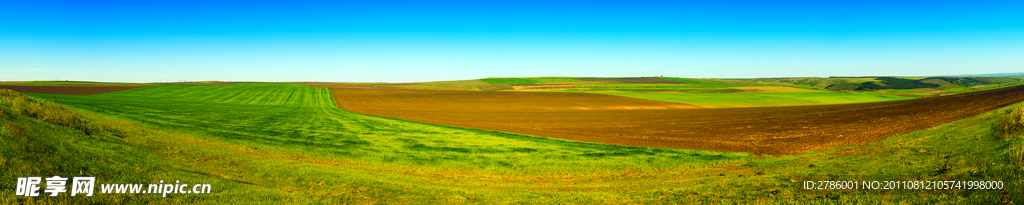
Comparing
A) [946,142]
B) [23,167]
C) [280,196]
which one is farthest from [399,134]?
[946,142]

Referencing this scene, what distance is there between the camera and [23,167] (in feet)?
25.0

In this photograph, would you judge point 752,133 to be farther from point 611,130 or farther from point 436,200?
point 436,200

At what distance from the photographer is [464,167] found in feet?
48.4

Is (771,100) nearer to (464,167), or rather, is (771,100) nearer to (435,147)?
(435,147)

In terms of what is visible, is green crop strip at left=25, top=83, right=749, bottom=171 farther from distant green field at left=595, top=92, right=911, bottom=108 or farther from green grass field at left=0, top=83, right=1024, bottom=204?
distant green field at left=595, top=92, right=911, bottom=108

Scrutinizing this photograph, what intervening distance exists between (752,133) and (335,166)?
77.9 feet

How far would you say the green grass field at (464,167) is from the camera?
8609mm

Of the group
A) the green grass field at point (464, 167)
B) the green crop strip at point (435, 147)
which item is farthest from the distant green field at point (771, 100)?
the green crop strip at point (435, 147)

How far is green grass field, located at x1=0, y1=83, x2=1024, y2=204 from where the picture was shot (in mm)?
8609

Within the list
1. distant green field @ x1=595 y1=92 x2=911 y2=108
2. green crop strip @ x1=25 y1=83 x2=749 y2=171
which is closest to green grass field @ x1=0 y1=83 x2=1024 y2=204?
green crop strip @ x1=25 y1=83 x2=749 y2=171

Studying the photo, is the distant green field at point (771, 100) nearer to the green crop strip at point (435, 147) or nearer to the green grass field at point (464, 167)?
the green grass field at point (464, 167)

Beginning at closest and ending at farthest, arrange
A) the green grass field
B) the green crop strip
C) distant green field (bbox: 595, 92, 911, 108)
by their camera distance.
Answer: the green grass field < the green crop strip < distant green field (bbox: 595, 92, 911, 108)

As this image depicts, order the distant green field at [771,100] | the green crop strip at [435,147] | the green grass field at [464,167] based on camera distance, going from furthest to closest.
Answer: the distant green field at [771,100], the green crop strip at [435,147], the green grass field at [464,167]

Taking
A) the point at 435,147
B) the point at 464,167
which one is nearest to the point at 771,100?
the point at 435,147
